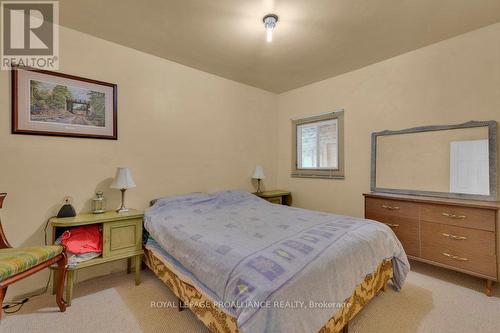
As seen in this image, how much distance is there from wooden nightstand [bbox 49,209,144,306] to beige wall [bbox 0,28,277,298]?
1.00 feet

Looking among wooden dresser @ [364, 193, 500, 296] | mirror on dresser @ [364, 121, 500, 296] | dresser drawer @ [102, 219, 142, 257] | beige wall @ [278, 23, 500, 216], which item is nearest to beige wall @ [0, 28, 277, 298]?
dresser drawer @ [102, 219, 142, 257]

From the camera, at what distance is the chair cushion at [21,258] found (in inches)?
56.6

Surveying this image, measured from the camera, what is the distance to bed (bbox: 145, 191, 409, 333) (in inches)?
42.9

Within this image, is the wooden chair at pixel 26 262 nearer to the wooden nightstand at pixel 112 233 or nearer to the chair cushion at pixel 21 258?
the chair cushion at pixel 21 258

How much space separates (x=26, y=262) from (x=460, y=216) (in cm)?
362

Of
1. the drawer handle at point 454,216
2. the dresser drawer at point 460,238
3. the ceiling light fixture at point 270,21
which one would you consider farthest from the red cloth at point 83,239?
the drawer handle at point 454,216

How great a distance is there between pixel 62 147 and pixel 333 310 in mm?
2748

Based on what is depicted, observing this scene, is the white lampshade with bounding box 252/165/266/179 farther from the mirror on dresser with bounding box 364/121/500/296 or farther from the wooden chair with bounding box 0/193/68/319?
the wooden chair with bounding box 0/193/68/319

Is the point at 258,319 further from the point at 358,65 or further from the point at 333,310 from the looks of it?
the point at 358,65

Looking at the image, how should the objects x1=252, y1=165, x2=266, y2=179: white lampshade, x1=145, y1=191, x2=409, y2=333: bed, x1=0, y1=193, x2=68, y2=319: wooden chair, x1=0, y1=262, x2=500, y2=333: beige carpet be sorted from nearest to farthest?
x1=145, y1=191, x2=409, y2=333: bed
x1=0, y1=193, x2=68, y2=319: wooden chair
x1=0, y1=262, x2=500, y2=333: beige carpet
x1=252, y1=165, x2=266, y2=179: white lampshade

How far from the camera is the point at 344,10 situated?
1.99 m

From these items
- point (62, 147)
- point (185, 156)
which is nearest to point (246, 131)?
point (185, 156)

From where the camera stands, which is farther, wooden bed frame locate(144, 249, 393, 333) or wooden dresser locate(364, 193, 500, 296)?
wooden dresser locate(364, 193, 500, 296)

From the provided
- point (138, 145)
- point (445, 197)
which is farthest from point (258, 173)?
point (445, 197)
